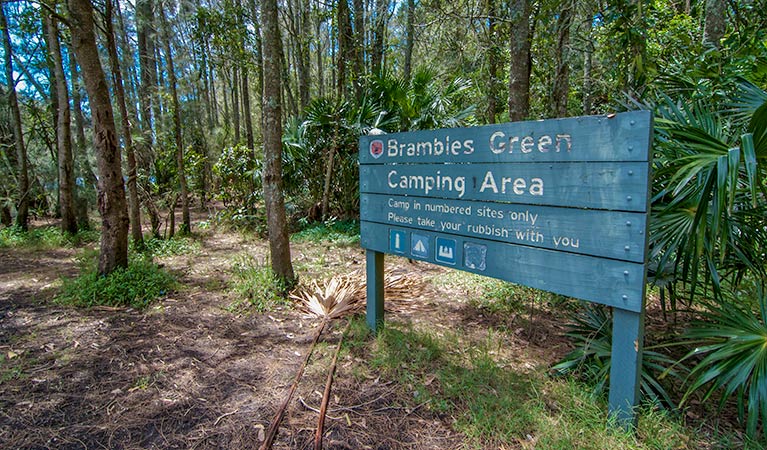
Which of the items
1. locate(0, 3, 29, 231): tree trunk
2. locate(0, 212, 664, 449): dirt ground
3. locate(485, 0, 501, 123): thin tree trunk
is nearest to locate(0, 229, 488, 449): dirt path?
locate(0, 212, 664, 449): dirt ground

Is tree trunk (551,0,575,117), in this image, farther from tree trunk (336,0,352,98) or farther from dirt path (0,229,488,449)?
dirt path (0,229,488,449)

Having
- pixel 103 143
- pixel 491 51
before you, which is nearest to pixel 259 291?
pixel 103 143

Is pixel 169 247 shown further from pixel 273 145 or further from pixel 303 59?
pixel 303 59

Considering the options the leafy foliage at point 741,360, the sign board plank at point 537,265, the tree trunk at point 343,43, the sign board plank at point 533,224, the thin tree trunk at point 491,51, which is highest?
the tree trunk at point 343,43

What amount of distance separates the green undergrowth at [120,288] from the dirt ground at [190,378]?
15cm

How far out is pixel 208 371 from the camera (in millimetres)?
3182

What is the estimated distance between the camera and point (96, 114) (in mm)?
4902

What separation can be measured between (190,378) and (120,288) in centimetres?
231

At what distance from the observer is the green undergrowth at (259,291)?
4.52 m

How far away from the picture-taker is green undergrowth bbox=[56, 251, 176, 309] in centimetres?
455

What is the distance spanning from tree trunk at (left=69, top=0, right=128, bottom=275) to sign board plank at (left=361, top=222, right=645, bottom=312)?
3.72m

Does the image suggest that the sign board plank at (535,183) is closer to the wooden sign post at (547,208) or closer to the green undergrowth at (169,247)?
the wooden sign post at (547,208)

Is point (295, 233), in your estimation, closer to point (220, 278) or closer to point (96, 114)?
point (220, 278)

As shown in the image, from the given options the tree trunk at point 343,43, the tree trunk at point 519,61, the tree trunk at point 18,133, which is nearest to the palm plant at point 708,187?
the tree trunk at point 519,61
